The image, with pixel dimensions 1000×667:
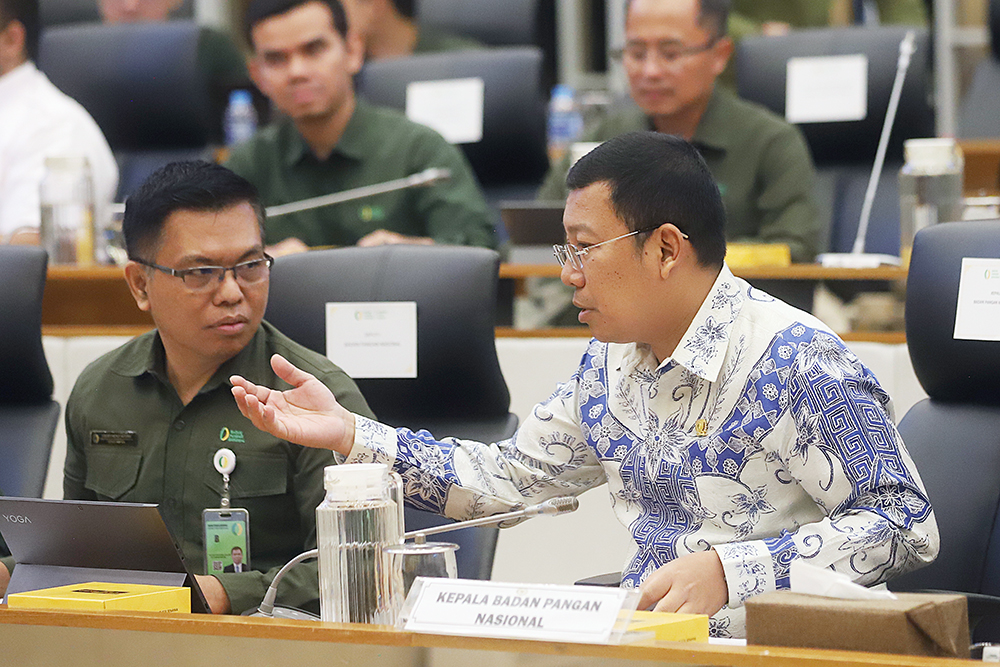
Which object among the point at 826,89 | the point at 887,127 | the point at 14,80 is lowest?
the point at 887,127

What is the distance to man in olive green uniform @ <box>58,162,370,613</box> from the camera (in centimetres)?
184

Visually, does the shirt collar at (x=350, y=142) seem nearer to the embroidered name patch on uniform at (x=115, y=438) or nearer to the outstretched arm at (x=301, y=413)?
the embroidered name patch on uniform at (x=115, y=438)

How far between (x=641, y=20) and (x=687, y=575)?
219 cm

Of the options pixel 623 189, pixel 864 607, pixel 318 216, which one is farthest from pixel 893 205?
pixel 864 607

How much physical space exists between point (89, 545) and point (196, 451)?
0.51m

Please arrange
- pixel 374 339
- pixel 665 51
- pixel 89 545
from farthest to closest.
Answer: pixel 665 51 → pixel 374 339 → pixel 89 545

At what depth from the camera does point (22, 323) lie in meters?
2.09

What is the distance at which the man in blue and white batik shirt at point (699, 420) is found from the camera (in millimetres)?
1472

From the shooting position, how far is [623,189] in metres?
1.58

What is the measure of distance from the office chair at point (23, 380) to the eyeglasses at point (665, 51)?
171 cm

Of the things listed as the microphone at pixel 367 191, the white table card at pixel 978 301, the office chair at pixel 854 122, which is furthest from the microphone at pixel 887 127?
the white table card at pixel 978 301

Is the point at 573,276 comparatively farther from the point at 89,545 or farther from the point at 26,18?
the point at 26,18

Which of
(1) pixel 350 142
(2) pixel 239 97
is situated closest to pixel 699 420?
(1) pixel 350 142

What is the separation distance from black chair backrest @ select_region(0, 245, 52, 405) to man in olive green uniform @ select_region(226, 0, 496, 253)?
124 centimetres
